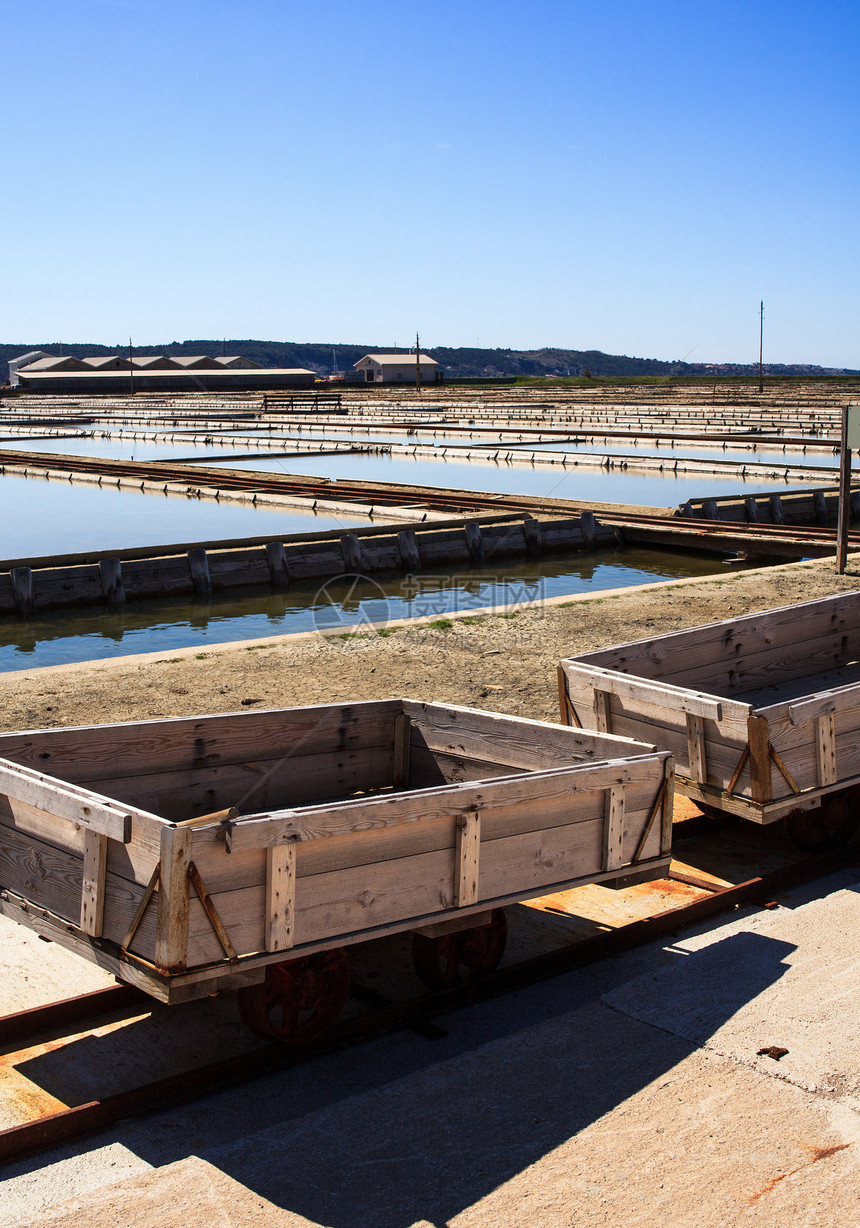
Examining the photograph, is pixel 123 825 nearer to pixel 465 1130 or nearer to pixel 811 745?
pixel 465 1130

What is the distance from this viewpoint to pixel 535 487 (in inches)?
1276

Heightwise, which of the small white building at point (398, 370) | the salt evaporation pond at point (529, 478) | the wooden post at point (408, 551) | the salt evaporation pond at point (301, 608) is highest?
the small white building at point (398, 370)

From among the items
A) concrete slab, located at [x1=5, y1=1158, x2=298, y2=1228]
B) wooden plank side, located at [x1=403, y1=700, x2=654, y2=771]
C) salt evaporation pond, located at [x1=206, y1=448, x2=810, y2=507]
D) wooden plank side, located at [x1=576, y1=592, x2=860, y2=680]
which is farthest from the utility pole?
salt evaporation pond, located at [x1=206, y1=448, x2=810, y2=507]

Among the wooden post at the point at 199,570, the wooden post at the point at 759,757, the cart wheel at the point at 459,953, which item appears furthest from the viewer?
the wooden post at the point at 199,570

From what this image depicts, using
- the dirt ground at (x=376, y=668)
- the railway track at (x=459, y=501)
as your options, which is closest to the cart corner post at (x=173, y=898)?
the dirt ground at (x=376, y=668)

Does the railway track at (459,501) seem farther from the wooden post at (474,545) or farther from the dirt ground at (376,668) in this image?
the dirt ground at (376,668)

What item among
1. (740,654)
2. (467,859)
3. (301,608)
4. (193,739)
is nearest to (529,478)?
(301,608)

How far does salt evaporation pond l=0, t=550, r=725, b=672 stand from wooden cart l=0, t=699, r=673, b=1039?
7870mm

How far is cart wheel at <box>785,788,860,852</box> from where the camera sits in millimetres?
6473

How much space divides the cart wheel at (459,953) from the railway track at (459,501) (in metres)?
16.2

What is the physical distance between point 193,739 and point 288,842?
65.4 inches

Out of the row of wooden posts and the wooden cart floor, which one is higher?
the wooden cart floor

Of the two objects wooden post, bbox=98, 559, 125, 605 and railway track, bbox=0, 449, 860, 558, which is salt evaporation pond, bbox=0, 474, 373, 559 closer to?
railway track, bbox=0, 449, 860, 558

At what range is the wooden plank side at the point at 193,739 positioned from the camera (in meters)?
5.18
